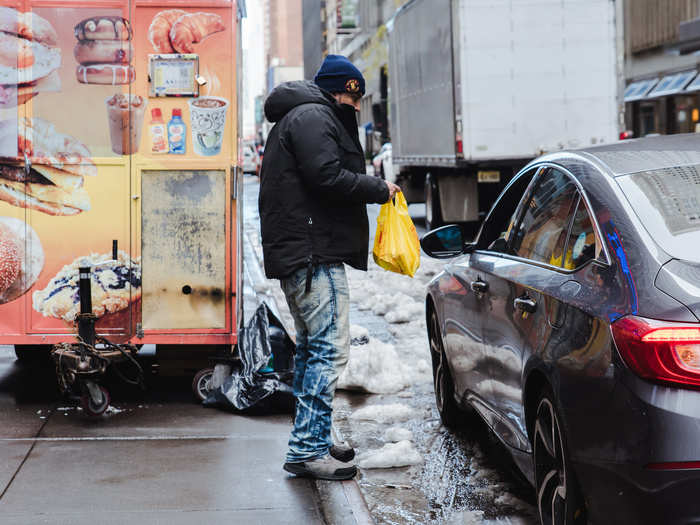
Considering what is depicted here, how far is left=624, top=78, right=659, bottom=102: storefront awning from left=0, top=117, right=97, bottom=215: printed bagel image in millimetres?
36602

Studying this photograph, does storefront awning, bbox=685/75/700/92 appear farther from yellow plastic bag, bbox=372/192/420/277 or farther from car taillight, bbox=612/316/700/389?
car taillight, bbox=612/316/700/389

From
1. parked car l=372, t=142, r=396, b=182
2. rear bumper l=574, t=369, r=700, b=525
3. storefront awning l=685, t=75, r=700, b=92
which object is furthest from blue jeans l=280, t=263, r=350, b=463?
storefront awning l=685, t=75, r=700, b=92

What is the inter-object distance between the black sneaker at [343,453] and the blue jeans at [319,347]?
0.18 m

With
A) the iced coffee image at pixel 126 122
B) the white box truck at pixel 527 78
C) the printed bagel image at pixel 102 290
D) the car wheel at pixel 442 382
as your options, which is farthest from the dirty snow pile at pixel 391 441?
the white box truck at pixel 527 78

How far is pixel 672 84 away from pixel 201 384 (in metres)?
35.3

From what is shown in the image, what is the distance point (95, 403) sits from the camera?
637 cm

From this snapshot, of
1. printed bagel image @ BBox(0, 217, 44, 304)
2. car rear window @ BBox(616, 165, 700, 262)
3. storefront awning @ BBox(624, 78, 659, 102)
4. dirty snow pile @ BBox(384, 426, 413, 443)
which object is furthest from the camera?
storefront awning @ BBox(624, 78, 659, 102)

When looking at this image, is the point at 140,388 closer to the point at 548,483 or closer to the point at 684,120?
the point at 548,483

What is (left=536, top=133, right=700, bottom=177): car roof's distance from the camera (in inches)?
152

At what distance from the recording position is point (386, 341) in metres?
9.13

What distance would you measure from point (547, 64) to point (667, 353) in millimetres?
14023

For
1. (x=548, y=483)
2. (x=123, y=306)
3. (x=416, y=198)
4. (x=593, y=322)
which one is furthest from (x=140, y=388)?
(x=416, y=198)

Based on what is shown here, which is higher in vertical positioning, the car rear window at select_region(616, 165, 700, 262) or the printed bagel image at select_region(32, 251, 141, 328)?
the car rear window at select_region(616, 165, 700, 262)

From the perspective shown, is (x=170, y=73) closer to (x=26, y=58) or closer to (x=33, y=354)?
(x=26, y=58)
